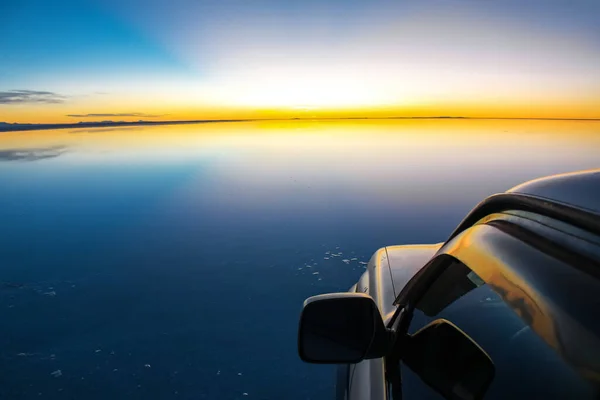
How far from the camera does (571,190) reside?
1107 millimetres

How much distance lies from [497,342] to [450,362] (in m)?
0.28

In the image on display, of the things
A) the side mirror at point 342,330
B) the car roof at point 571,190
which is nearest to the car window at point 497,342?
the side mirror at point 342,330

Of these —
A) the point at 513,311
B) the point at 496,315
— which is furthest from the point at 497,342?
the point at 513,311

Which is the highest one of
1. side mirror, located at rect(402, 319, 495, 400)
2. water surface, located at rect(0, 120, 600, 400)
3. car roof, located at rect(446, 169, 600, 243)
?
car roof, located at rect(446, 169, 600, 243)

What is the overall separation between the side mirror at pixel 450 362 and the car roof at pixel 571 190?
511mm

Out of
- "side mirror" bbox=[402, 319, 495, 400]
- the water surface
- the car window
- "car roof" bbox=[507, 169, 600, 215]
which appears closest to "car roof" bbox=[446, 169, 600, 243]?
"car roof" bbox=[507, 169, 600, 215]

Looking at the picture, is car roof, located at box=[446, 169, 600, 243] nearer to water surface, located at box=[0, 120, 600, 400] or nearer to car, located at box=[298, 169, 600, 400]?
car, located at box=[298, 169, 600, 400]

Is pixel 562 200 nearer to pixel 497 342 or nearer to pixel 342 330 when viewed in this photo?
pixel 497 342

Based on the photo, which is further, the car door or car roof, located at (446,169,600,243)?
car roof, located at (446,169,600,243)

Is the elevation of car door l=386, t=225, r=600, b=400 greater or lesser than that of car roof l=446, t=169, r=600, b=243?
lesser

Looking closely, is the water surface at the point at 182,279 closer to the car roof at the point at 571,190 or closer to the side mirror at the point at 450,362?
the side mirror at the point at 450,362

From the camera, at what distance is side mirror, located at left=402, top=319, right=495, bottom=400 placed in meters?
1.15

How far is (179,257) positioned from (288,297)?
8.95 feet

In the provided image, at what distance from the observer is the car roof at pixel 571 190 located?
3.26 ft
